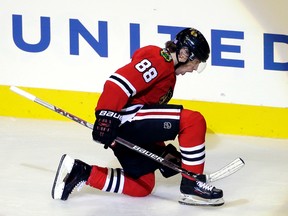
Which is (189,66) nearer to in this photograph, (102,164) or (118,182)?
(118,182)

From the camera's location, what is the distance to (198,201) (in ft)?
11.1

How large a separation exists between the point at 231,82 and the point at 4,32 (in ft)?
3.61

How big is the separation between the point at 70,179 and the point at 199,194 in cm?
46

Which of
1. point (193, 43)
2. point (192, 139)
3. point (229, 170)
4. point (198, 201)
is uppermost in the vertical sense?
point (193, 43)

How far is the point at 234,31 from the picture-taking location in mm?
4246

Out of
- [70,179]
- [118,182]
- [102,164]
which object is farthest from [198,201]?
[102,164]

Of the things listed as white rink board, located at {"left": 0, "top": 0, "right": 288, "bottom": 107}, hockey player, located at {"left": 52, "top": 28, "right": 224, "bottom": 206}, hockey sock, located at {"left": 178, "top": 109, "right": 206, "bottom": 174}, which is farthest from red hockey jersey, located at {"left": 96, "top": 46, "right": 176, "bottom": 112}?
white rink board, located at {"left": 0, "top": 0, "right": 288, "bottom": 107}

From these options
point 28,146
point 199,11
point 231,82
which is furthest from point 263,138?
point 28,146

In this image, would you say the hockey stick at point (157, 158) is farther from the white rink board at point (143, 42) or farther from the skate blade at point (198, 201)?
the white rink board at point (143, 42)

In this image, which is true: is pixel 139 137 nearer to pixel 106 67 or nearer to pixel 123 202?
pixel 123 202

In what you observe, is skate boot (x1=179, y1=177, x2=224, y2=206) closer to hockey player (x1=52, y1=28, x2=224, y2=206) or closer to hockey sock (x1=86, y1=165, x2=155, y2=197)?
hockey player (x1=52, y1=28, x2=224, y2=206)

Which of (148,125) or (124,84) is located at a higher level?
(124,84)

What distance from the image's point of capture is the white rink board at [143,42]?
13.9 ft

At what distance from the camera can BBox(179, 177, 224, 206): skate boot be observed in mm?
3352
